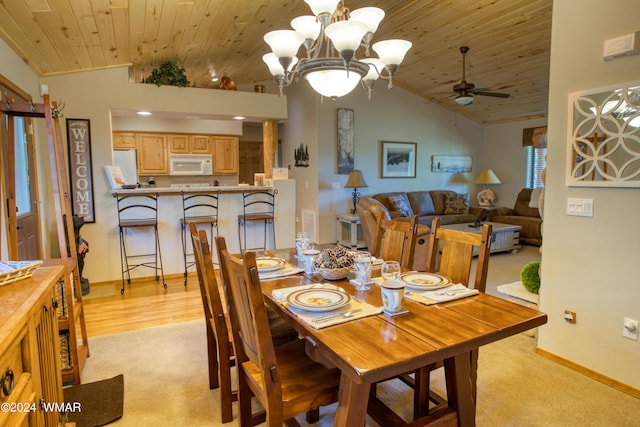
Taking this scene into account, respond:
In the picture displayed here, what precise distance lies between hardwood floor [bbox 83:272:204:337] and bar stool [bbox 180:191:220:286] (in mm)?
400

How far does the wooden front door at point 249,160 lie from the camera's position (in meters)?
8.88

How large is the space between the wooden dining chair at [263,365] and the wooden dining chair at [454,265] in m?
0.62

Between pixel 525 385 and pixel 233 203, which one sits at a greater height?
pixel 233 203

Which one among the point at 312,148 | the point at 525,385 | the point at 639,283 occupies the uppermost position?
the point at 312,148

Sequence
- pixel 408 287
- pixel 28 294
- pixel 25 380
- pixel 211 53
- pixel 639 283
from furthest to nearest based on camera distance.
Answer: pixel 211 53 → pixel 639 283 → pixel 408 287 → pixel 28 294 → pixel 25 380

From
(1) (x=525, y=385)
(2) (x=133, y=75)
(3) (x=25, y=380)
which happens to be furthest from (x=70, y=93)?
(1) (x=525, y=385)

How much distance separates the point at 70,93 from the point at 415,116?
5575 millimetres

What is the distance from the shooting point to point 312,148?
261 inches

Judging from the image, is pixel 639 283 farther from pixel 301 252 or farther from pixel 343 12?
pixel 343 12

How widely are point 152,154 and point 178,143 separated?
0.51m

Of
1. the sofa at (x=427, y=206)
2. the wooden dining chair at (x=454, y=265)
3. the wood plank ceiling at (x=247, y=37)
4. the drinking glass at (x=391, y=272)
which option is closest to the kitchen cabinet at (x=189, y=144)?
the wood plank ceiling at (x=247, y=37)

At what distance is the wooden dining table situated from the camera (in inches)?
48.2

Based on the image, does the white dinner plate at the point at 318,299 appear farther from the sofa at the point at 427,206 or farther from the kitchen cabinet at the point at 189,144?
the kitchen cabinet at the point at 189,144

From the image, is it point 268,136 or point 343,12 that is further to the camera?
point 268,136
